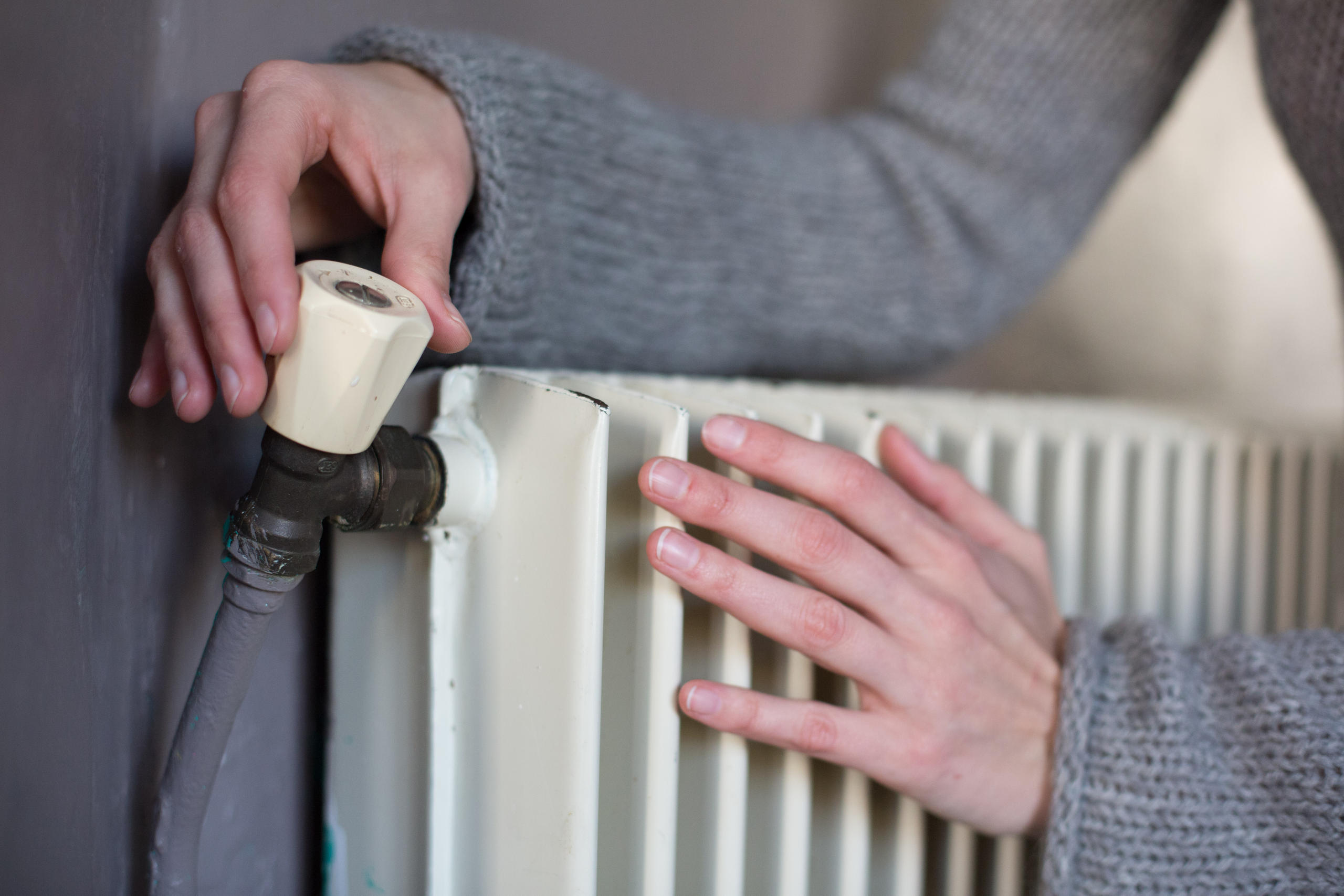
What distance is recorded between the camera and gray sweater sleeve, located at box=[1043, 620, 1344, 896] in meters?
0.39

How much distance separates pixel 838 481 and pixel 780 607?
0.06 meters

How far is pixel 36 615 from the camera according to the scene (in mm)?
345

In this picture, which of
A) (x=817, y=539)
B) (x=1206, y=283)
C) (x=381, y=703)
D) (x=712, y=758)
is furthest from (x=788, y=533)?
(x=1206, y=283)

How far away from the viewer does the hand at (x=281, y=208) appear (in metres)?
0.29

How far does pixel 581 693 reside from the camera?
0.34m

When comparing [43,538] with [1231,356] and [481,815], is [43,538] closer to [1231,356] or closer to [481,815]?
[481,815]

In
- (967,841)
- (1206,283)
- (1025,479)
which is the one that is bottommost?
(967,841)

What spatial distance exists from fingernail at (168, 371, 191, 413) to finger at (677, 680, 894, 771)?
0.22m

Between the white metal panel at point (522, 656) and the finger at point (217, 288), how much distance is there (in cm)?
11

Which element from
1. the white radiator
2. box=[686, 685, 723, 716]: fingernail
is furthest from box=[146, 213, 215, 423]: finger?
box=[686, 685, 723, 716]: fingernail

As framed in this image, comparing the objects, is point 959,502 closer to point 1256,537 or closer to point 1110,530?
point 1110,530

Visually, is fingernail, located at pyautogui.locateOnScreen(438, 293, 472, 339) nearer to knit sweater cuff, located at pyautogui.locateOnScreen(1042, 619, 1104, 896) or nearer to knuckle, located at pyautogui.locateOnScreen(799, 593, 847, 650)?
knuckle, located at pyautogui.locateOnScreen(799, 593, 847, 650)

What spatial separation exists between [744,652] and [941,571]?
107 mm

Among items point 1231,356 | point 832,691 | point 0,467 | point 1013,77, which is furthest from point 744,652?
point 1231,356
